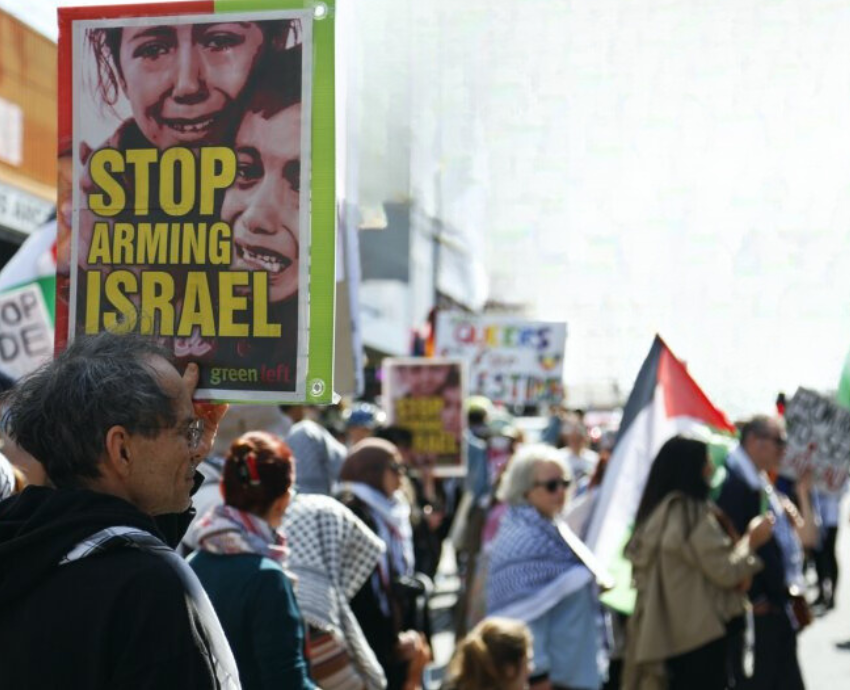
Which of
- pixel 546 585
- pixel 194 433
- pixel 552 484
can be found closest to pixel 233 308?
pixel 194 433

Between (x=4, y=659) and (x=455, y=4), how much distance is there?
1.39 metres

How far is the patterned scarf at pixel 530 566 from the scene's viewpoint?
636cm

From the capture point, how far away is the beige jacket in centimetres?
633

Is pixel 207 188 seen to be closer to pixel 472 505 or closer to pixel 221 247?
pixel 221 247

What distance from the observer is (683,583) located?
252 inches

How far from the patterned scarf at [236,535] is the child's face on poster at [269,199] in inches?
48.0

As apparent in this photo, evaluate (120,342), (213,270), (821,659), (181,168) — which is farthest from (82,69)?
(821,659)

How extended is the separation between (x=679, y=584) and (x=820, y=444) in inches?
105

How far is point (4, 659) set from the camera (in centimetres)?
219

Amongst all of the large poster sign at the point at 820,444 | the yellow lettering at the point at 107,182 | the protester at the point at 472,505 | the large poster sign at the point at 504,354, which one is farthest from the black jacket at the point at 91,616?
the large poster sign at the point at 504,354

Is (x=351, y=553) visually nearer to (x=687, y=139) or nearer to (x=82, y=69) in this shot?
(x=82, y=69)

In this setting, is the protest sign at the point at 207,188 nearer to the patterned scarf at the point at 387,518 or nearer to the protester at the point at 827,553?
the patterned scarf at the point at 387,518

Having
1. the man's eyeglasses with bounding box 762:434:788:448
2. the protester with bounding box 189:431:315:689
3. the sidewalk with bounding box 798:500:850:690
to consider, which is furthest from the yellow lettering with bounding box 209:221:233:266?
the sidewalk with bounding box 798:500:850:690

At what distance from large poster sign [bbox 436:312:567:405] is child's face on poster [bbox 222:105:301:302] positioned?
800cm
